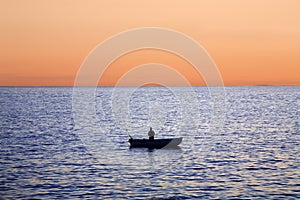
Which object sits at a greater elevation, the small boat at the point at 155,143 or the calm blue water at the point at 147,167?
the small boat at the point at 155,143

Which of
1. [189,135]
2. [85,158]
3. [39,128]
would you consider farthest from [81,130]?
[85,158]

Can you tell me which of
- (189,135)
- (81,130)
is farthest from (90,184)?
(81,130)

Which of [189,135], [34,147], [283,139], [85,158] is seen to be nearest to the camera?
[85,158]

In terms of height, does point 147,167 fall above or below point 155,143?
below

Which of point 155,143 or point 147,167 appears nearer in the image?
point 147,167

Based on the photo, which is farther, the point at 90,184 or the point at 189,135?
the point at 189,135

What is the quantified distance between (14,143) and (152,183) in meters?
37.8

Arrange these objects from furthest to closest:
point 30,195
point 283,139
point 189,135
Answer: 1. point 189,135
2. point 283,139
3. point 30,195

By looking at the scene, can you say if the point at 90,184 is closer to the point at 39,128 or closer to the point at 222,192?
the point at 222,192

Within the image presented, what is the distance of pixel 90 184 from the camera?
155 feet

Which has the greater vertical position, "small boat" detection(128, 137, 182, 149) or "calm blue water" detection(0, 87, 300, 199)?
"small boat" detection(128, 137, 182, 149)

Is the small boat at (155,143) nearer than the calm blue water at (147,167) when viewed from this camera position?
No

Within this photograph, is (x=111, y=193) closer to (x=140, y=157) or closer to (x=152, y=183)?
(x=152, y=183)

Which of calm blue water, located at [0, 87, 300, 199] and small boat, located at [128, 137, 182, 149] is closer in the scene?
calm blue water, located at [0, 87, 300, 199]
